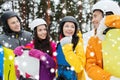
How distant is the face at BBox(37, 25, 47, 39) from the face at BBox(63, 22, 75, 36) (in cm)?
42

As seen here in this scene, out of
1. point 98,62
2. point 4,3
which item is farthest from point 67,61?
point 4,3

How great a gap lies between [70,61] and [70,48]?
7.1 inches

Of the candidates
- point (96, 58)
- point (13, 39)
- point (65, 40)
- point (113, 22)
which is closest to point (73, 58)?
point (65, 40)

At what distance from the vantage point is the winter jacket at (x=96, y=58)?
4203mm

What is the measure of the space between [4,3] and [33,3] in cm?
353

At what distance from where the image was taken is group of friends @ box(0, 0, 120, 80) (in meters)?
4.22

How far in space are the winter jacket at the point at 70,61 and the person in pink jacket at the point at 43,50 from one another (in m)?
0.25

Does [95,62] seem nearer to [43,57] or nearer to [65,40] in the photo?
[65,40]

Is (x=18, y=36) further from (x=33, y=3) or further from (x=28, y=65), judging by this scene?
(x=33, y=3)

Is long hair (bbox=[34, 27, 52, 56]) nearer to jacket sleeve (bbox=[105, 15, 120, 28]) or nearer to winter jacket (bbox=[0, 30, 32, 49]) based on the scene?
winter jacket (bbox=[0, 30, 32, 49])

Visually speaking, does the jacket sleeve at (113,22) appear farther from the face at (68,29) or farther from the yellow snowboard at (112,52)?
the face at (68,29)

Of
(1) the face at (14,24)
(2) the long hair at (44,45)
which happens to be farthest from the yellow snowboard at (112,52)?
(1) the face at (14,24)

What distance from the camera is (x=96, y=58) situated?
14.3ft

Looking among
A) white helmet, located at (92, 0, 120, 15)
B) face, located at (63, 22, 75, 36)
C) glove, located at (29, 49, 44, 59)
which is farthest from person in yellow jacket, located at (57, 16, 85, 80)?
white helmet, located at (92, 0, 120, 15)
